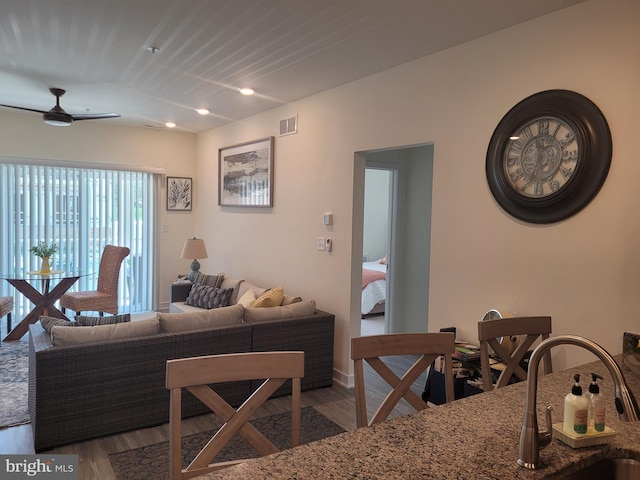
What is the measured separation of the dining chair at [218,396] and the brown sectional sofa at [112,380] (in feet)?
6.12

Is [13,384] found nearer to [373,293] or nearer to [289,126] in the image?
[289,126]

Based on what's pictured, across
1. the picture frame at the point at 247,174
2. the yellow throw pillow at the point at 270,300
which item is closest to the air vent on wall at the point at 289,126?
the picture frame at the point at 247,174

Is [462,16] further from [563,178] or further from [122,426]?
[122,426]

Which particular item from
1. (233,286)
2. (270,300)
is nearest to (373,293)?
(233,286)

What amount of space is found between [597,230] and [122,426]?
3207mm

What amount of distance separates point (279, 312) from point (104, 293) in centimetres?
321

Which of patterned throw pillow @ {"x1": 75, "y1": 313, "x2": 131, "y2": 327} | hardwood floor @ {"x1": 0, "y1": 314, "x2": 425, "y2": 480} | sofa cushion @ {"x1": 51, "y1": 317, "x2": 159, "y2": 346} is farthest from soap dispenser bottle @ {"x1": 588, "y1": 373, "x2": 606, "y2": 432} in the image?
patterned throw pillow @ {"x1": 75, "y1": 313, "x2": 131, "y2": 327}

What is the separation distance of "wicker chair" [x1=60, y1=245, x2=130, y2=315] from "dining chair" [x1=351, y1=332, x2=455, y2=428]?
4863mm

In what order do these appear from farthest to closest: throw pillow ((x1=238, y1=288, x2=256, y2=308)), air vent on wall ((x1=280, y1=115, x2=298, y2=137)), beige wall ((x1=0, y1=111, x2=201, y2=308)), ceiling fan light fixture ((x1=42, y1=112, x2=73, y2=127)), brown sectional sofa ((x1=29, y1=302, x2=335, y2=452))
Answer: beige wall ((x1=0, y1=111, x2=201, y2=308))
air vent on wall ((x1=280, y1=115, x2=298, y2=137))
throw pillow ((x1=238, y1=288, x2=256, y2=308))
ceiling fan light fixture ((x1=42, y1=112, x2=73, y2=127))
brown sectional sofa ((x1=29, y1=302, x2=335, y2=452))

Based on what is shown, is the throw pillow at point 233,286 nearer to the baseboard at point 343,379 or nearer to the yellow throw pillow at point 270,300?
the yellow throw pillow at point 270,300

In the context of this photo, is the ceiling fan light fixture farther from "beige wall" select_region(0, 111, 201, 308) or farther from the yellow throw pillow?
the yellow throw pillow

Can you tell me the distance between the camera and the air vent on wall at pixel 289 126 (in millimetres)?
4676

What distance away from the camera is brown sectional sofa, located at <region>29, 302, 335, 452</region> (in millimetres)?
2850

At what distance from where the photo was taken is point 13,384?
3859 mm
